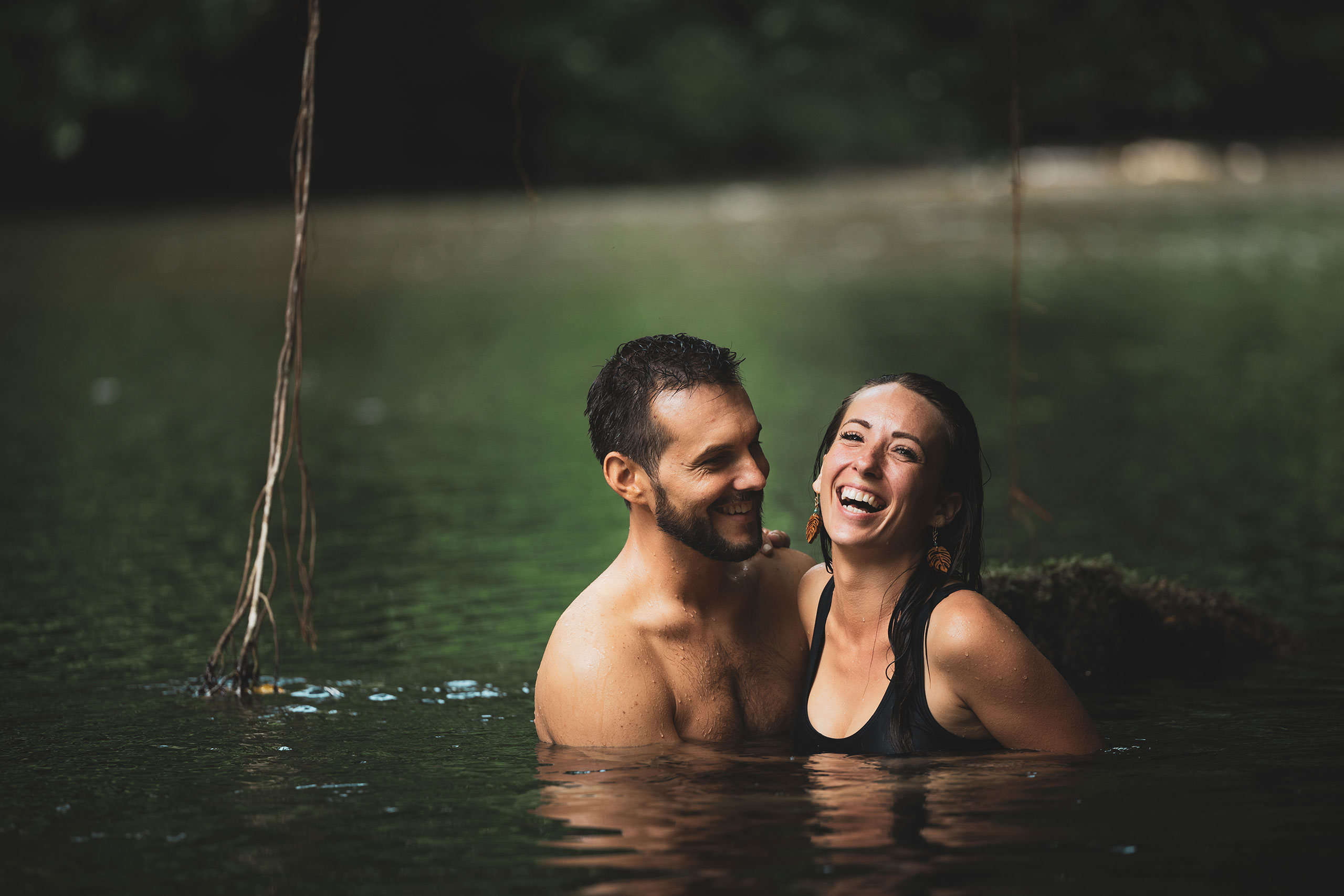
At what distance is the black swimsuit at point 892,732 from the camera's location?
4.55 metres

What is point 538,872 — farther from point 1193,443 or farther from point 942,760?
point 1193,443

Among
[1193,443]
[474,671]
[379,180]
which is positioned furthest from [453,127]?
[474,671]

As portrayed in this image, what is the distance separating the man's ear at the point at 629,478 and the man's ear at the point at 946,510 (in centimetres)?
82

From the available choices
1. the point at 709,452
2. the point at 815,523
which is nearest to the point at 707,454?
the point at 709,452

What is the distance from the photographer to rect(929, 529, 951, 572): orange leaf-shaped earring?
4.62m

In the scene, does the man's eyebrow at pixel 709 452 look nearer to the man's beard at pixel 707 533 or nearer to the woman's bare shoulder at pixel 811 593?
the man's beard at pixel 707 533

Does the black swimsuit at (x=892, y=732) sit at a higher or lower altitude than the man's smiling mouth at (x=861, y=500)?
lower

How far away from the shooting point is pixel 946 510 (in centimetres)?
469

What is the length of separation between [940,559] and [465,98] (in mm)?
35280

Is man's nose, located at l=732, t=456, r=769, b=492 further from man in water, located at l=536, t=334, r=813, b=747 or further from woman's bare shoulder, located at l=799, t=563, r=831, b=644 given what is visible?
woman's bare shoulder, located at l=799, t=563, r=831, b=644

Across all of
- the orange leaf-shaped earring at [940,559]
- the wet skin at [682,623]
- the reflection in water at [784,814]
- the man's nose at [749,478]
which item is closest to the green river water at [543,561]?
the reflection in water at [784,814]

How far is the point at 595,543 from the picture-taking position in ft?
28.7

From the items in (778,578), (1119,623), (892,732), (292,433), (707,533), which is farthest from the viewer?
(1119,623)

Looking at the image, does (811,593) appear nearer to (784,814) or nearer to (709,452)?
(709,452)
